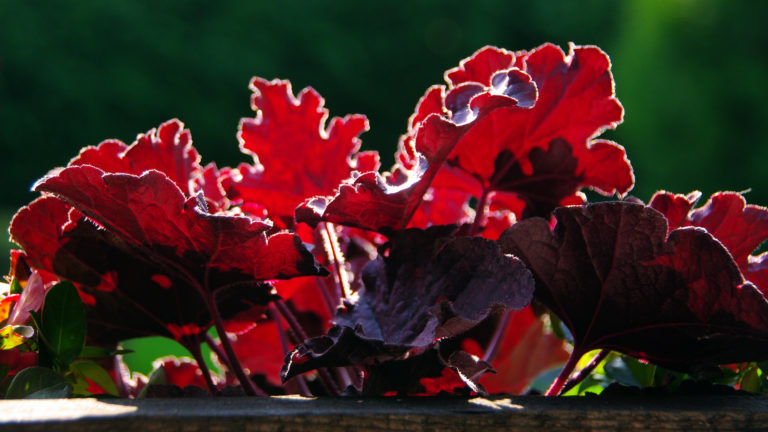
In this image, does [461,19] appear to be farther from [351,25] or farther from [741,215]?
[741,215]

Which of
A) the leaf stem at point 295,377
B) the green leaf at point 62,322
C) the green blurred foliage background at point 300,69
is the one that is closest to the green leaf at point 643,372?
the leaf stem at point 295,377

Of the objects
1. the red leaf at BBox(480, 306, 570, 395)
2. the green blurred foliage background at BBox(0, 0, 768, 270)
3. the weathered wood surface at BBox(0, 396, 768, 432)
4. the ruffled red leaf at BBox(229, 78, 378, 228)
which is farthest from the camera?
the green blurred foliage background at BBox(0, 0, 768, 270)

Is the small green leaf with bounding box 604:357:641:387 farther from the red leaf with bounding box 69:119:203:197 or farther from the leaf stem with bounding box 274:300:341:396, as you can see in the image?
the red leaf with bounding box 69:119:203:197

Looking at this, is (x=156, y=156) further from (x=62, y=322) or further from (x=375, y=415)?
(x=375, y=415)

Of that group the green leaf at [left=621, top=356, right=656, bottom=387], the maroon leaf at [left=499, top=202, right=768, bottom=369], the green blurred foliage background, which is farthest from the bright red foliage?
the green blurred foliage background

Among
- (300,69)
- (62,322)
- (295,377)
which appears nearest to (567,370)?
(295,377)

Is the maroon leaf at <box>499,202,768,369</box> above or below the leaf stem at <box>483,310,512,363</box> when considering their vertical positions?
above
